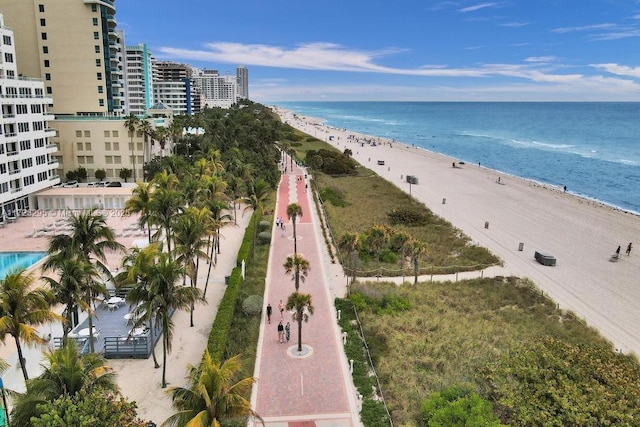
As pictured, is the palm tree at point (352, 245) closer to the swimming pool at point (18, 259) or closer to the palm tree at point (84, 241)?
the palm tree at point (84, 241)

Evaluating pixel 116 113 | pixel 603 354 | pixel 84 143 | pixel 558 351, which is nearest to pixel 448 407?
pixel 558 351

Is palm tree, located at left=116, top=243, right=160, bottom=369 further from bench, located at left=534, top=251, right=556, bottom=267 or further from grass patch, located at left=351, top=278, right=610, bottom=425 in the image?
bench, located at left=534, top=251, right=556, bottom=267

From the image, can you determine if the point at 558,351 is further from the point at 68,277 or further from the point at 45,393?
the point at 68,277

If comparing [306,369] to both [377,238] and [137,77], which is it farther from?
[137,77]

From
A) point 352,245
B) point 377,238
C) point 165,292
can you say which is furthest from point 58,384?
point 377,238

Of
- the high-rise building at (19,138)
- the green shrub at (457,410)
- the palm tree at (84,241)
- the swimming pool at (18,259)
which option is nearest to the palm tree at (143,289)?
the palm tree at (84,241)

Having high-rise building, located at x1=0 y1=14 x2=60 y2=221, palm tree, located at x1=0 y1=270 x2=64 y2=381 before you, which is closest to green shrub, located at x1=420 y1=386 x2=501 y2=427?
palm tree, located at x1=0 y1=270 x2=64 y2=381
